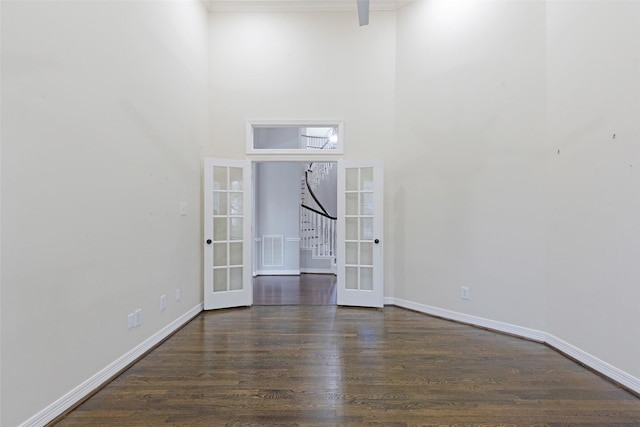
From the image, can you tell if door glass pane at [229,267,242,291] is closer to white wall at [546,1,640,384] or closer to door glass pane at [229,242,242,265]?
door glass pane at [229,242,242,265]

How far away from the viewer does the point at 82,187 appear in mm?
2168

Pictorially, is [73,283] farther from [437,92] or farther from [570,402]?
[437,92]

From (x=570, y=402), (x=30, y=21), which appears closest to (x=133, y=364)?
(x=30, y=21)

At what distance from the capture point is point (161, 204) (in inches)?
125

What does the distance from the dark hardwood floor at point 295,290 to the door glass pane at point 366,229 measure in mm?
1052

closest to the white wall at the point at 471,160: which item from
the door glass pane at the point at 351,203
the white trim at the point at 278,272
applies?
the door glass pane at the point at 351,203

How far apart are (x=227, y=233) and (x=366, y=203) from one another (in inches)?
76.5

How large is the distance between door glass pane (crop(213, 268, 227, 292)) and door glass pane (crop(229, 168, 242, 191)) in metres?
1.13

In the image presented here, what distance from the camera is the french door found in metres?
4.19

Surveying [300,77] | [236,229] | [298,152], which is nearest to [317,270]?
[236,229]

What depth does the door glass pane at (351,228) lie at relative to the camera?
A: 4.41 meters

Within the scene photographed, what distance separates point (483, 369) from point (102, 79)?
373 cm

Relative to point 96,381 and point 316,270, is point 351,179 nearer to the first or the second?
point 316,270

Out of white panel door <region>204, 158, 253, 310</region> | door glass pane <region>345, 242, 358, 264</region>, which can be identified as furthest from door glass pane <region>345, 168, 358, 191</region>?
white panel door <region>204, 158, 253, 310</region>
